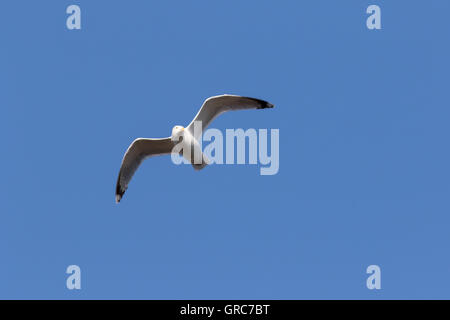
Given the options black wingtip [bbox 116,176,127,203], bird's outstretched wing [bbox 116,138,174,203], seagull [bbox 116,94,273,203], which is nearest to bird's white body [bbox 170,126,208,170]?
seagull [bbox 116,94,273,203]

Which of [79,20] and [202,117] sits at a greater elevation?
[79,20]

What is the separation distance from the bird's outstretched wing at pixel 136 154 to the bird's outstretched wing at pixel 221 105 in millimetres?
662

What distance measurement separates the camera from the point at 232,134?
38.6ft

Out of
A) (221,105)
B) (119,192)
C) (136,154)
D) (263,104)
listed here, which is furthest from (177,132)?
(119,192)

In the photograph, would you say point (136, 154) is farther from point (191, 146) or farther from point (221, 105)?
point (221, 105)

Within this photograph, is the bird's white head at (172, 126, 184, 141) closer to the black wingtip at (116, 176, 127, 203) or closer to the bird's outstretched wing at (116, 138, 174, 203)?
the bird's outstretched wing at (116, 138, 174, 203)

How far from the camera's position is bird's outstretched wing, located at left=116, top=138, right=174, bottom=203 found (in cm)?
1232

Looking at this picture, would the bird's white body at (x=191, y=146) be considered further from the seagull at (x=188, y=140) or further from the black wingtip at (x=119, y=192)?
the black wingtip at (x=119, y=192)

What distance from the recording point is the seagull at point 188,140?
11.8 metres

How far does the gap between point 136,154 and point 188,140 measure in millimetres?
1221

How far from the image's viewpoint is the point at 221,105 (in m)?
12.0
